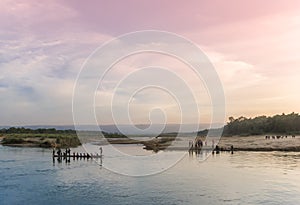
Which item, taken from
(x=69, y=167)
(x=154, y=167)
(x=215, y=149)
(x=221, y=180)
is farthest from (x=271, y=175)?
(x=215, y=149)

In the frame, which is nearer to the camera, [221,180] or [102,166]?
[221,180]

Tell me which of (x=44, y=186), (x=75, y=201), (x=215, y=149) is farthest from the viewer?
(x=215, y=149)

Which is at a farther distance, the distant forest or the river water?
the distant forest

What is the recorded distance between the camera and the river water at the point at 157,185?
30.4 meters

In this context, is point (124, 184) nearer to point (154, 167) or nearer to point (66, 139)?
point (154, 167)

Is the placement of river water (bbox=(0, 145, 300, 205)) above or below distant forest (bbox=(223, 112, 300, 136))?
below

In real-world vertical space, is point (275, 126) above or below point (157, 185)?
above

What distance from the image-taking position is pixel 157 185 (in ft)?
122

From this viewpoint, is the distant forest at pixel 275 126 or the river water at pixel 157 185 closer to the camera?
the river water at pixel 157 185

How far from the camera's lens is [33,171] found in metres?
48.1

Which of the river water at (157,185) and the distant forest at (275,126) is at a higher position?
the distant forest at (275,126)

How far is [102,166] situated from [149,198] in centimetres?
2523

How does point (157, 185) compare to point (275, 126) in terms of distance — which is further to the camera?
point (275, 126)

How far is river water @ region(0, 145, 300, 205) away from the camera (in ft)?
99.6
